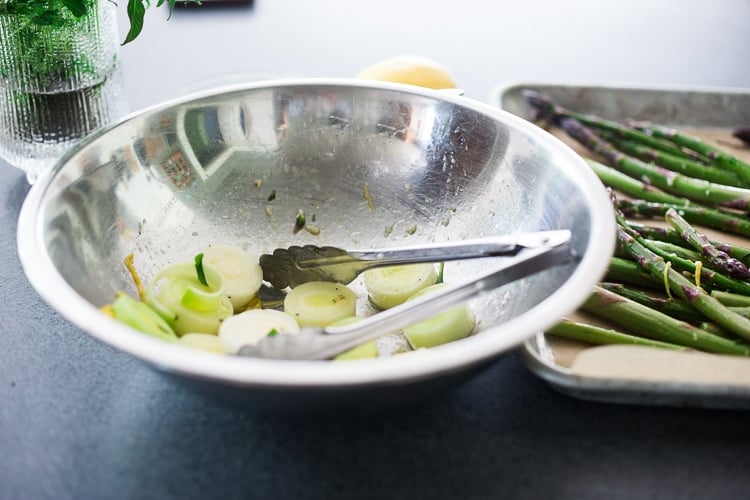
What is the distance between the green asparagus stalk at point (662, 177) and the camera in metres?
1.27

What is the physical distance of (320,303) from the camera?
0.94m

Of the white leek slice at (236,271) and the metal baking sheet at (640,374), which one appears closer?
the metal baking sheet at (640,374)

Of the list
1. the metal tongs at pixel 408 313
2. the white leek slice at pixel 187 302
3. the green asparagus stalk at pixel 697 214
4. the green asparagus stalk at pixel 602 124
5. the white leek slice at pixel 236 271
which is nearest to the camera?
the metal tongs at pixel 408 313

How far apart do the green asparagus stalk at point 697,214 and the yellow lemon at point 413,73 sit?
37 centimetres

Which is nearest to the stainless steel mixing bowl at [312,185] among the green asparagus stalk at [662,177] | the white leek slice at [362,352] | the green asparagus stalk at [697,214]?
the white leek slice at [362,352]

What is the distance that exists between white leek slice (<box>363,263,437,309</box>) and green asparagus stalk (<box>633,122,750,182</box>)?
67 cm

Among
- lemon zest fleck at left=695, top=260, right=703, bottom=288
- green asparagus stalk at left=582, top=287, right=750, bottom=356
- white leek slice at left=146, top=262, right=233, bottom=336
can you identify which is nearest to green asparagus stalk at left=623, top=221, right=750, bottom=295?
lemon zest fleck at left=695, top=260, right=703, bottom=288

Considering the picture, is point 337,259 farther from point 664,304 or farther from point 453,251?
point 664,304

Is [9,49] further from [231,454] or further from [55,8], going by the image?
[231,454]

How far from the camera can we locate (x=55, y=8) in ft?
3.38

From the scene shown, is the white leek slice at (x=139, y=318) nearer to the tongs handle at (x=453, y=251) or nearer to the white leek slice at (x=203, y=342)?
the white leek slice at (x=203, y=342)

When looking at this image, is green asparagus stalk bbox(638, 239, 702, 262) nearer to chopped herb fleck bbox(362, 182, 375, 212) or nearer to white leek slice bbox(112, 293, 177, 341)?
chopped herb fleck bbox(362, 182, 375, 212)

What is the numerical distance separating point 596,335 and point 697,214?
0.41 m

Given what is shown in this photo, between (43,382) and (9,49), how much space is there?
48cm
